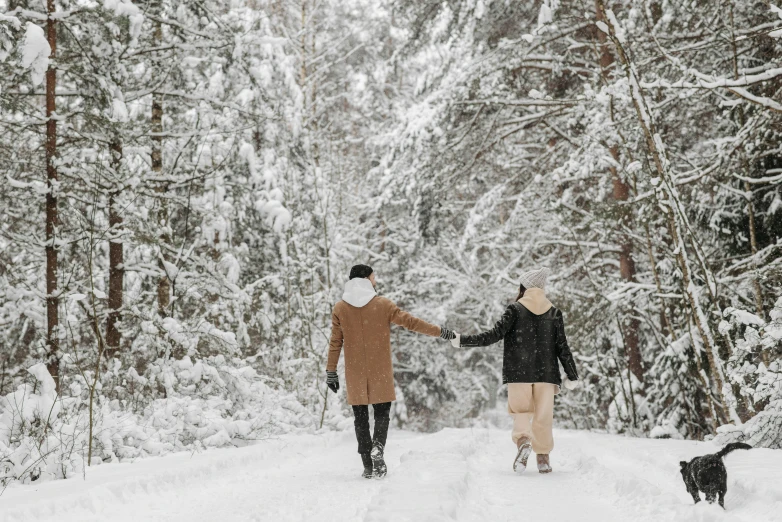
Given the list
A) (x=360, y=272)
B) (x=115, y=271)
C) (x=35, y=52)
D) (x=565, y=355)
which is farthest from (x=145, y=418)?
(x=565, y=355)

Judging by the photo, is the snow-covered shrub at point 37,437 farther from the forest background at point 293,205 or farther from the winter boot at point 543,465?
the winter boot at point 543,465

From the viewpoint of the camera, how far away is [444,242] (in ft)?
61.9

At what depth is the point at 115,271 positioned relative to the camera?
32.4ft

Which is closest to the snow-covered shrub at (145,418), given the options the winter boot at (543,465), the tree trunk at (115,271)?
the tree trunk at (115,271)

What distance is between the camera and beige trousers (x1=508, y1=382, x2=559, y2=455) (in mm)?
6528

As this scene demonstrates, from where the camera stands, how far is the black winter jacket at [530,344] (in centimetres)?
661

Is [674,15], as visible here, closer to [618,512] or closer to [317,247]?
[618,512]

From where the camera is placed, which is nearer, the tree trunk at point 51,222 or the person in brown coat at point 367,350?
the person in brown coat at point 367,350

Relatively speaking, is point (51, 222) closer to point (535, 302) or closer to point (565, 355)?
point (535, 302)

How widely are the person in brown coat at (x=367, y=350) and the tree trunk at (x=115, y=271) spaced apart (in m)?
3.96

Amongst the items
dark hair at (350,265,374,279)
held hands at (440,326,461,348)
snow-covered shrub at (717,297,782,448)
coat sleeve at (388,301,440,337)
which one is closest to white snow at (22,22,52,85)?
dark hair at (350,265,374,279)

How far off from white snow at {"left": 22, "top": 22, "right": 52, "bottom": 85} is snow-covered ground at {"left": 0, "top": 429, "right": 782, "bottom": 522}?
4191 millimetres

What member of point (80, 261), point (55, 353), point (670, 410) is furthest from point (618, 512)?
point (80, 261)

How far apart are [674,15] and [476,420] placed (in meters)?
21.5
